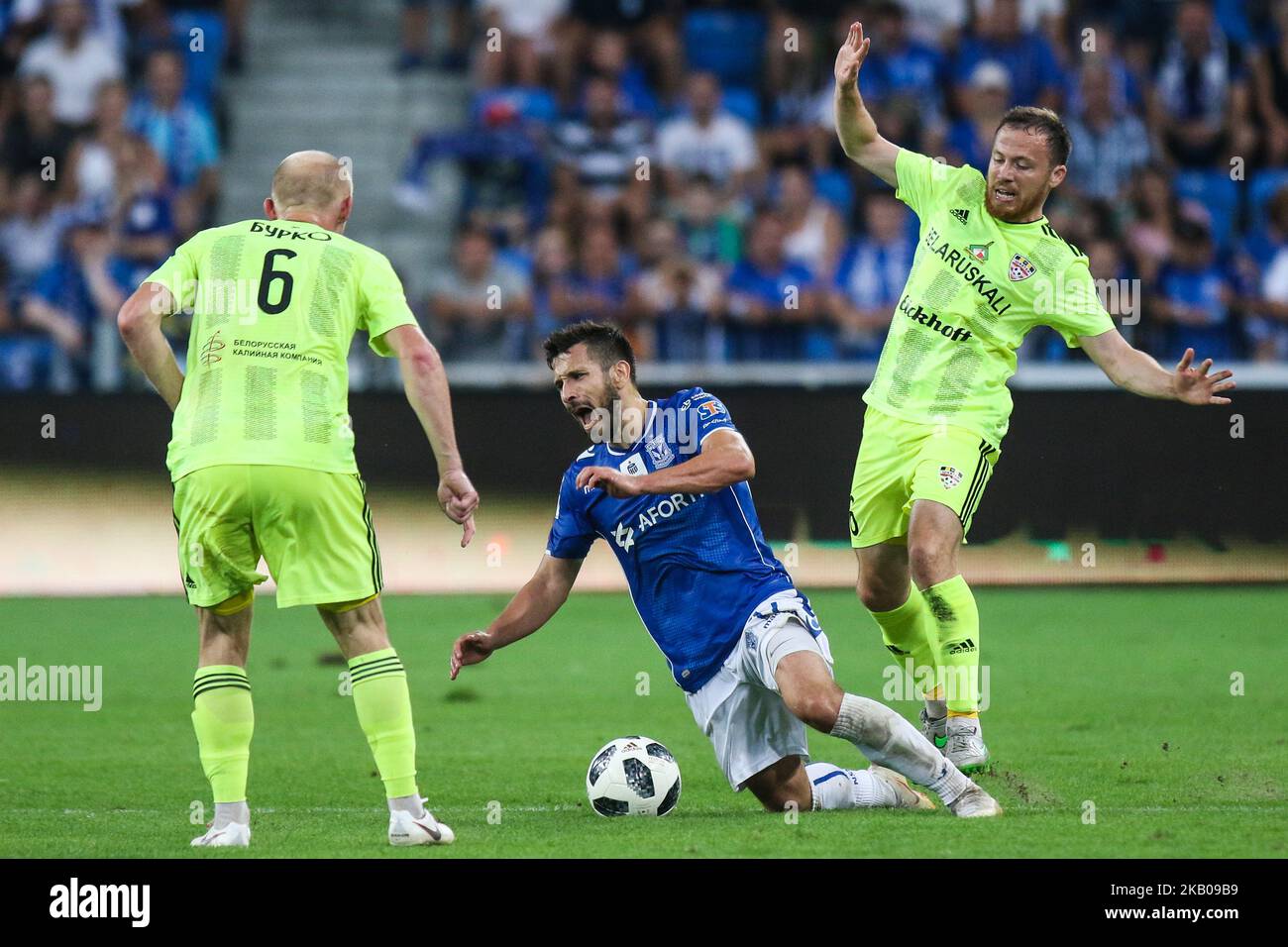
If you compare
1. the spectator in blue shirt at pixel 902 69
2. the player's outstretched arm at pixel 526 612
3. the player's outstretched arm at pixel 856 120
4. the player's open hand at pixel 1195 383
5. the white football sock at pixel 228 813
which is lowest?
the white football sock at pixel 228 813

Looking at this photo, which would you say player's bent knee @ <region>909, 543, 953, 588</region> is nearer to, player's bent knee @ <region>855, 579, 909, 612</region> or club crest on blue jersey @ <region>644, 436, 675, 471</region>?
player's bent knee @ <region>855, 579, 909, 612</region>

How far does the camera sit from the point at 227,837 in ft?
17.8

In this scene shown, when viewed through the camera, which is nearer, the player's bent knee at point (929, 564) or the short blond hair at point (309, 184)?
the short blond hair at point (309, 184)

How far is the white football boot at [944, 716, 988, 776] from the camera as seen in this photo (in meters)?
6.51

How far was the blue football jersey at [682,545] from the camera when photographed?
6.15 m

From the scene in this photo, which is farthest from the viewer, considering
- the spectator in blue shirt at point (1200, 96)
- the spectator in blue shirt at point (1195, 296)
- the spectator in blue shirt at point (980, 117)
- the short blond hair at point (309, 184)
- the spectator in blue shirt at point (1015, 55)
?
the spectator in blue shirt at point (1015, 55)

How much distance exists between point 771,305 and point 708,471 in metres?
9.30

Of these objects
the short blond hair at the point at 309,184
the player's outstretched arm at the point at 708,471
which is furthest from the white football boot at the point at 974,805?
the short blond hair at the point at 309,184

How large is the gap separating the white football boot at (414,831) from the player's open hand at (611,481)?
1093 millimetres

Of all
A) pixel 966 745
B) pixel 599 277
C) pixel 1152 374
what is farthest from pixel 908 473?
pixel 599 277

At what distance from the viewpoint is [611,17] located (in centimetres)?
1762

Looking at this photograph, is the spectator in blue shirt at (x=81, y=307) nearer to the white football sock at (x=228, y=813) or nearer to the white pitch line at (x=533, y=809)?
the white pitch line at (x=533, y=809)

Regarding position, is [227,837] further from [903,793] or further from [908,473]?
[908,473]

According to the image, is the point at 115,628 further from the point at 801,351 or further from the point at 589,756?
the point at 801,351
